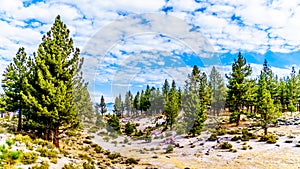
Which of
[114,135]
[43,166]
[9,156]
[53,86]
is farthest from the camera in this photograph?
[114,135]

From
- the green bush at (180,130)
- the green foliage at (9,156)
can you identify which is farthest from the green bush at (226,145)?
the green foliage at (9,156)

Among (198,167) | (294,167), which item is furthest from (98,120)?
(294,167)

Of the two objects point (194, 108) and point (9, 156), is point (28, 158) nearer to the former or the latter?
point (9, 156)

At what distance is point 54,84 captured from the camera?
27.2m

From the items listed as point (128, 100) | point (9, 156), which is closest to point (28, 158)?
point (9, 156)

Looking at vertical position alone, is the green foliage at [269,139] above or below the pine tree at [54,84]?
below

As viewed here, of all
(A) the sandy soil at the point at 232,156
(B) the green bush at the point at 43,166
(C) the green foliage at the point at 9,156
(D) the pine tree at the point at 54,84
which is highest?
(D) the pine tree at the point at 54,84

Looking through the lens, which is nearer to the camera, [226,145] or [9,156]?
[9,156]

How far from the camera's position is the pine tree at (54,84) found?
83.5ft

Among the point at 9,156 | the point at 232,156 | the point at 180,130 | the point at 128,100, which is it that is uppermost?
the point at 9,156

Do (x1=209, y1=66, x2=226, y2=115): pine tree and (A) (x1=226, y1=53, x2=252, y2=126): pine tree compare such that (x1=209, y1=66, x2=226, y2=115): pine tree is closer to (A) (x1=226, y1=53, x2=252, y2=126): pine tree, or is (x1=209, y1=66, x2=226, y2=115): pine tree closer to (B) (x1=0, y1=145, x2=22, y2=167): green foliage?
(A) (x1=226, y1=53, x2=252, y2=126): pine tree

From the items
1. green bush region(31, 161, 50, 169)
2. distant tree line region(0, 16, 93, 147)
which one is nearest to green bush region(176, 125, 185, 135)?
distant tree line region(0, 16, 93, 147)

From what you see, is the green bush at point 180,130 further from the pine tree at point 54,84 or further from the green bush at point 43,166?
the green bush at point 43,166

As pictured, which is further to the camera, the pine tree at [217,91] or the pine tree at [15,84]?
the pine tree at [217,91]
